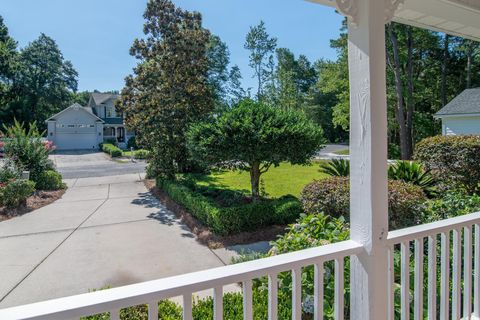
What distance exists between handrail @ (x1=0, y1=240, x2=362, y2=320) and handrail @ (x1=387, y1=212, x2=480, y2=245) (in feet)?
1.33

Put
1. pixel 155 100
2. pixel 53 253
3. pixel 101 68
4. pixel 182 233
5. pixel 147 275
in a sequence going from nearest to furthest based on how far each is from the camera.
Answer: pixel 147 275
pixel 53 253
pixel 182 233
pixel 155 100
pixel 101 68

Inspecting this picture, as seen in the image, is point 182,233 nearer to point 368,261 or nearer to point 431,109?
point 368,261

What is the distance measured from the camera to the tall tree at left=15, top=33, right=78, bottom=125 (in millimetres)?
30812

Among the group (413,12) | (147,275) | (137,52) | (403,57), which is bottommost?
(147,275)

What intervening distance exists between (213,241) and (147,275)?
1.55m

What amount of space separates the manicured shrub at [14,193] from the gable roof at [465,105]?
1639cm

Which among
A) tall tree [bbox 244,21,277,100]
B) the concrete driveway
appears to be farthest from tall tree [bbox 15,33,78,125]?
the concrete driveway

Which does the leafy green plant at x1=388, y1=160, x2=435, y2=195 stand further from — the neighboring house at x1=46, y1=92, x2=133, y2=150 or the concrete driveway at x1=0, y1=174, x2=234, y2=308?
the neighboring house at x1=46, y1=92, x2=133, y2=150

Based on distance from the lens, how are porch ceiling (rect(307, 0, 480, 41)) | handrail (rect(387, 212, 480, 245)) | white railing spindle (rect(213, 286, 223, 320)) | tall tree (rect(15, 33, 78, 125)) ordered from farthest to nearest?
tall tree (rect(15, 33, 78, 125)) < porch ceiling (rect(307, 0, 480, 41)) < handrail (rect(387, 212, 480, 245)) < white railing spindle (rect(213, 286, 223, 320))

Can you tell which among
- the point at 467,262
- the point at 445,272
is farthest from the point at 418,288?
the point at 467,262

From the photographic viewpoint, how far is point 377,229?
1.69 meters

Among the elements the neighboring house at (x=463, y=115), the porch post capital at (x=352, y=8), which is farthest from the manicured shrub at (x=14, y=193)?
the neighboring house at (x=463, y=115)

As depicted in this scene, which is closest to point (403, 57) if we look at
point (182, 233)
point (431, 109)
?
point (431, 109)

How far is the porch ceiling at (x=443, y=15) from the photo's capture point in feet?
7.97
